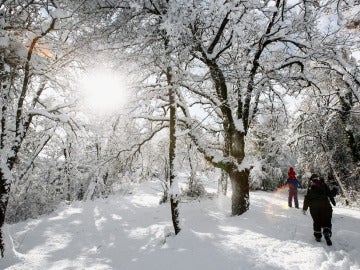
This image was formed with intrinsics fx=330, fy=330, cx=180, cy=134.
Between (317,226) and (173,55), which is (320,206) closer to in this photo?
(317,226)

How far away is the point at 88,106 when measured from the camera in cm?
1233

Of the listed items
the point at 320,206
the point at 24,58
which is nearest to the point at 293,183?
the point at 320,206

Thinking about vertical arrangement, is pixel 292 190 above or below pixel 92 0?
below

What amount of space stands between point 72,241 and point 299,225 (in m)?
7.32

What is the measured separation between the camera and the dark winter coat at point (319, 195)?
311 inches

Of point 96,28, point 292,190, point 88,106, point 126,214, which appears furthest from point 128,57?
point 126,214

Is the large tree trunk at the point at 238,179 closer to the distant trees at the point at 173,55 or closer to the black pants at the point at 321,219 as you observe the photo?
the distant trees at the point at 173,55

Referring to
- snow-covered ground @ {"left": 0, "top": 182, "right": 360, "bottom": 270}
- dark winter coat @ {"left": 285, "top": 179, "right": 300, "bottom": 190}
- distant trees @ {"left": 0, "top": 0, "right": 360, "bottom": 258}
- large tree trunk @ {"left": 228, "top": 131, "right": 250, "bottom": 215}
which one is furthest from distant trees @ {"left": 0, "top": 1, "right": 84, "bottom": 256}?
dark winter coat @ {"left": 285, "top": 179, "right": 300, "bottom": 190}

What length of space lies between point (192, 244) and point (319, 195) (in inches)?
134

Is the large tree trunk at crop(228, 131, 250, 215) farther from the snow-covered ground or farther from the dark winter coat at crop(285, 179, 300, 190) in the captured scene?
the dark winter coat at crop(285, 179, 300, 190)

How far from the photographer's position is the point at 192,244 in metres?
8.57

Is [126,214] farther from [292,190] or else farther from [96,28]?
[96,28]

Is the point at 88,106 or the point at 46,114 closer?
the point at 46,114

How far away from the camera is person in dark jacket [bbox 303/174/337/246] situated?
7.59 m
